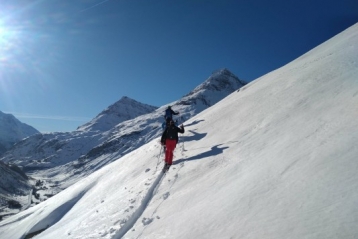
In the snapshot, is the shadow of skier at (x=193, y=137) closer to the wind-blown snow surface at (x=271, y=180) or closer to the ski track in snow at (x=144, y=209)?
the wind-blown snow surface at (x=271, y=180)

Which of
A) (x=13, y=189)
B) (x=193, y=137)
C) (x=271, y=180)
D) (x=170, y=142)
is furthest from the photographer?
(x=13, y=189)

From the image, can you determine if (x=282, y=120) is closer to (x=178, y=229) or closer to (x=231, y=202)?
(x=231, y=202)

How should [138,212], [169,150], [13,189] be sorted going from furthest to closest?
[13,189], [169,150], [138,212]

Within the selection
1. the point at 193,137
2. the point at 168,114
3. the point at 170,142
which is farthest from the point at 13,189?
the point at 170,142

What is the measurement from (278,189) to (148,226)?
12.7 feet

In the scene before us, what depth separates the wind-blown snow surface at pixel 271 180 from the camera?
4.66m

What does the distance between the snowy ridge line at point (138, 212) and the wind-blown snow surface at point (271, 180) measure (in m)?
0.04

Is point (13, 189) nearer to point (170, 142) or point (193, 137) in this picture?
point (193, 137)

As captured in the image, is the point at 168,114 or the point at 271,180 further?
the point at 168,114

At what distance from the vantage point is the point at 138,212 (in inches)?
352

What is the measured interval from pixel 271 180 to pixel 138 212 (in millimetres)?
4805

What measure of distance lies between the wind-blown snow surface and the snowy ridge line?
4cm

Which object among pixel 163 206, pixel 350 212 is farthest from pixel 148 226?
pixel 350 212

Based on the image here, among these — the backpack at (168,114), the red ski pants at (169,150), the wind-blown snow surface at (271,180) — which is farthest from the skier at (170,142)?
the backpack at (168,114)
